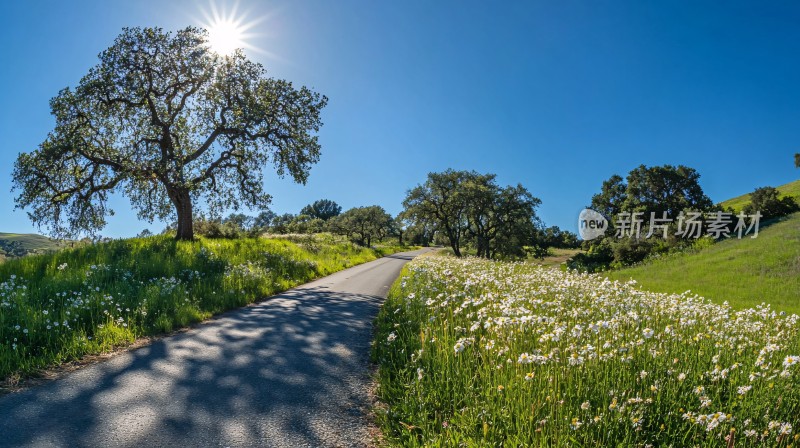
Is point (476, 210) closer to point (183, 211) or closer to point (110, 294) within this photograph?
point (183, 211)

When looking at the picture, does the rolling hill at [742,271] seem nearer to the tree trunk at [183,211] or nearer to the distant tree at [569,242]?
the tree trunk at [183,211]

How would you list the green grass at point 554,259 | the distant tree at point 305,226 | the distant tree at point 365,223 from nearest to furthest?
the green grass at point 554,259 → the distant tree at point 305,226 → the distant tree at point 365,223

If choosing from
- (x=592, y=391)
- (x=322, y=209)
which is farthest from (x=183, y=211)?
(x=322, y=209)

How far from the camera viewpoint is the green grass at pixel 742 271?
20734 mm

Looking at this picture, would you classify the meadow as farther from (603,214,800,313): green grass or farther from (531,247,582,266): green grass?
(531,247,582,266): green grass

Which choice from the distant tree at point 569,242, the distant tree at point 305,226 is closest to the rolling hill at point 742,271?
the distant tree at point 305,226

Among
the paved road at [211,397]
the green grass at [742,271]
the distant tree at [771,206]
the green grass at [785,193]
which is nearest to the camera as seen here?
the paved road at [211,397]

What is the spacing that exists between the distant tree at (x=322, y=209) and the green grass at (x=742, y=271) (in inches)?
5477

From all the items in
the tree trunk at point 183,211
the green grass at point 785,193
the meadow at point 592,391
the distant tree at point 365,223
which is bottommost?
the meadow at point 592,391

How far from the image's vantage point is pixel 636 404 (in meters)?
3.50

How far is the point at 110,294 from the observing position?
30.5 feet

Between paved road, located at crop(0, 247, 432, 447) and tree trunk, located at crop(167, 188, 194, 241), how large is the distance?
629 inches

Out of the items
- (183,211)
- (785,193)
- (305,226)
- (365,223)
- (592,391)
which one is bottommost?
(592,391)

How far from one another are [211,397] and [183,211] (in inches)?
797
